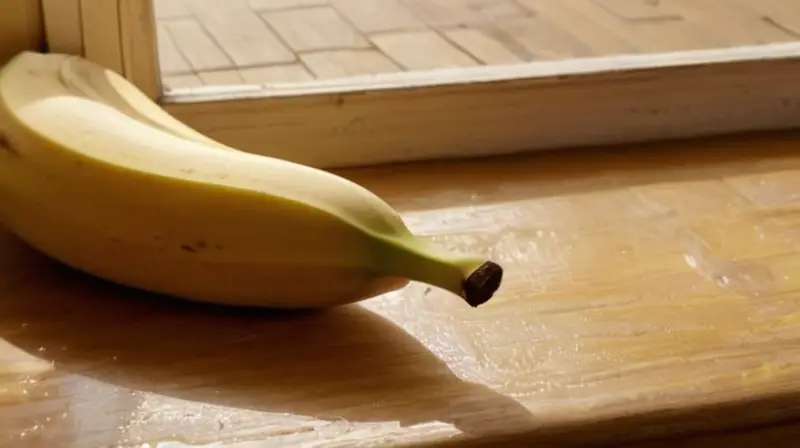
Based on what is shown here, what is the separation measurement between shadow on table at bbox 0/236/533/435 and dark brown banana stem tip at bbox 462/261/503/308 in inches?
2.5

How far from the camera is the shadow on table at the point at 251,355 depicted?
1.72ft

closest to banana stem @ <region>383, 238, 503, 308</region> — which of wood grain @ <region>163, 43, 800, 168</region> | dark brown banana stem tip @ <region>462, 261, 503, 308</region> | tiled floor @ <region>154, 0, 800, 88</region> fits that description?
dark brown banana stem tip @ <region>462, 261, 503, 308</region>

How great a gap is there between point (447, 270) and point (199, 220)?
5.1 inches

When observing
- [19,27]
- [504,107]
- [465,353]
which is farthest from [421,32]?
[465,353]

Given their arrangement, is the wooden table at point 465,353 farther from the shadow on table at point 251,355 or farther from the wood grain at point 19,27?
the wood grain at point 19,27

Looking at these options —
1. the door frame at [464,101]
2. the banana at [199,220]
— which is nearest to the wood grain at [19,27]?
the door frame at [464,101]

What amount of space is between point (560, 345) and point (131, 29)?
0.38 m

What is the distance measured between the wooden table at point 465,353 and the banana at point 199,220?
3 centimetres

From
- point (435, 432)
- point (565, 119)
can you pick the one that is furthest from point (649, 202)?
point (435, 432)

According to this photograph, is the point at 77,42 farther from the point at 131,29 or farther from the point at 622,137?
the point at 622,137

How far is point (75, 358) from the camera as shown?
0.55 meters

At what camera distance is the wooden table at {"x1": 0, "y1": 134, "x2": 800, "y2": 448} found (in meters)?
0.51

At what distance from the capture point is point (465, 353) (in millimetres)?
573

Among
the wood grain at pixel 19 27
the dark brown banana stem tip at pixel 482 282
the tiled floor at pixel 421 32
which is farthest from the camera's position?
the tiled floor at pixel 421 32
